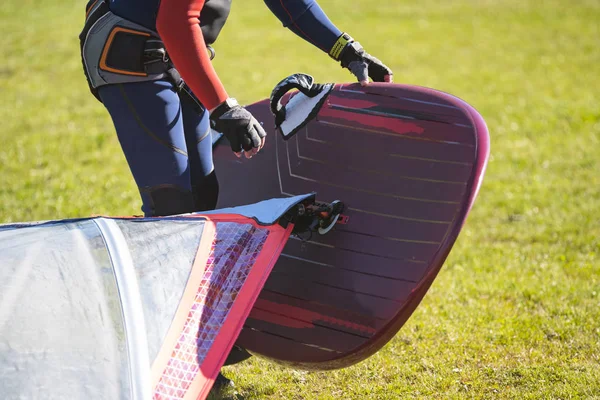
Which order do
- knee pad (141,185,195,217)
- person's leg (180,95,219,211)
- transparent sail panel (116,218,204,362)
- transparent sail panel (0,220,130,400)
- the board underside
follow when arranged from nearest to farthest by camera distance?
transparent sail panel (0,220,130,400), transparent sail panel (116,218,204,362), the board underside, knee pad (141,185,195,217), person's leg (180,95,219,211)

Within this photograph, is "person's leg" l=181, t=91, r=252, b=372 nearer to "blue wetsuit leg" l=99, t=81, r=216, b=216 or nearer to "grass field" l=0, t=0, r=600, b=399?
"blue wetsuit leg" l=99, t=81, r=216, b=216

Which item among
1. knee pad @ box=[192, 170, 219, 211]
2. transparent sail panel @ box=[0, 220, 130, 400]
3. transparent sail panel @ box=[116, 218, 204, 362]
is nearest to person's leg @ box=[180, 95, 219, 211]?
knee pad @ box=[192, 170, 219, 211]

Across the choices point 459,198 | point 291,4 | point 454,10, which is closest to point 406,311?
point 459,198

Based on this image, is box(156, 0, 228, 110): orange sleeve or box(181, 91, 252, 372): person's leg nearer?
box(156, 0, 228, 110): orange sleeve

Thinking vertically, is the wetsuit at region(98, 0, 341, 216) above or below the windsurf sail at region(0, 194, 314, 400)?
above

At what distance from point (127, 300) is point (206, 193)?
1.01 metres

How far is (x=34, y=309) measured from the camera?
231 centimetres

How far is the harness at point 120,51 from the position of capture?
298cm

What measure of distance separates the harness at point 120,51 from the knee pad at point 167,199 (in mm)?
461

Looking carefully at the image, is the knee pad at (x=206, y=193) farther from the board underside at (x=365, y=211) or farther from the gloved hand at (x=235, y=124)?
the gloved hand at (x=235, y=124)

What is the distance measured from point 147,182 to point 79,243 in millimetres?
622

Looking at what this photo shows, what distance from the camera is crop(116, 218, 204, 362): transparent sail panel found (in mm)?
2504

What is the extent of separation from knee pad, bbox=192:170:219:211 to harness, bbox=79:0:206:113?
0.52 metres

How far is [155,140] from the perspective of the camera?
3061 mm
